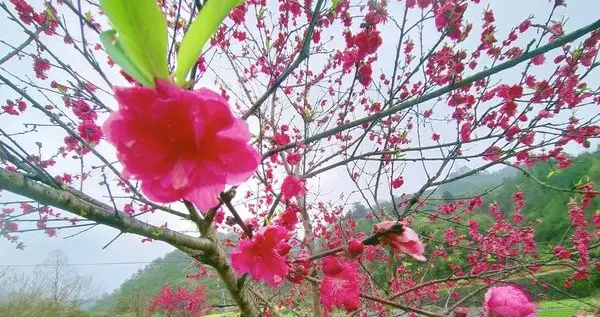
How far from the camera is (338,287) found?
3.66ft

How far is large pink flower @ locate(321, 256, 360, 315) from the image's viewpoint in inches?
43.2

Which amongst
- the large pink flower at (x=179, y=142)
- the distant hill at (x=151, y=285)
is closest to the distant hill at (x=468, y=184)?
the large pink flower at (x=179, y=142)

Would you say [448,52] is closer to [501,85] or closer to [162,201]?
[501,85]

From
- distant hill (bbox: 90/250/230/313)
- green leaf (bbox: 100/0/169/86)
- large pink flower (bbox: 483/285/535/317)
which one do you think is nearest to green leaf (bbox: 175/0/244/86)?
green leaf (bbox: 100/0/169/86)

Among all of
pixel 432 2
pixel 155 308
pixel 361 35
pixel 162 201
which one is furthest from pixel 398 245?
pixel 155 308

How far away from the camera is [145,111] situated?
0.55m

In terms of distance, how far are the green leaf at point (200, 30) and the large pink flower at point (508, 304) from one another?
983 millimetres

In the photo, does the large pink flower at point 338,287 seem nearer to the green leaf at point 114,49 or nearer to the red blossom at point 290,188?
the red blossom at point 290,188

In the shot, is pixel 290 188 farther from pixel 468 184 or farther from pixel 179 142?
pixel 468 184

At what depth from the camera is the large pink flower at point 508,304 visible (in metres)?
0.88

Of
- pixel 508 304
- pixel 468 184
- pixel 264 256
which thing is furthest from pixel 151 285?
pixel 508 304

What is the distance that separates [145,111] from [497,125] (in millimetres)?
3961

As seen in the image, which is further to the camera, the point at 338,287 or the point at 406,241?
the point at 338,287

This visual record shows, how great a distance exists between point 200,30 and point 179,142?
202 mm
